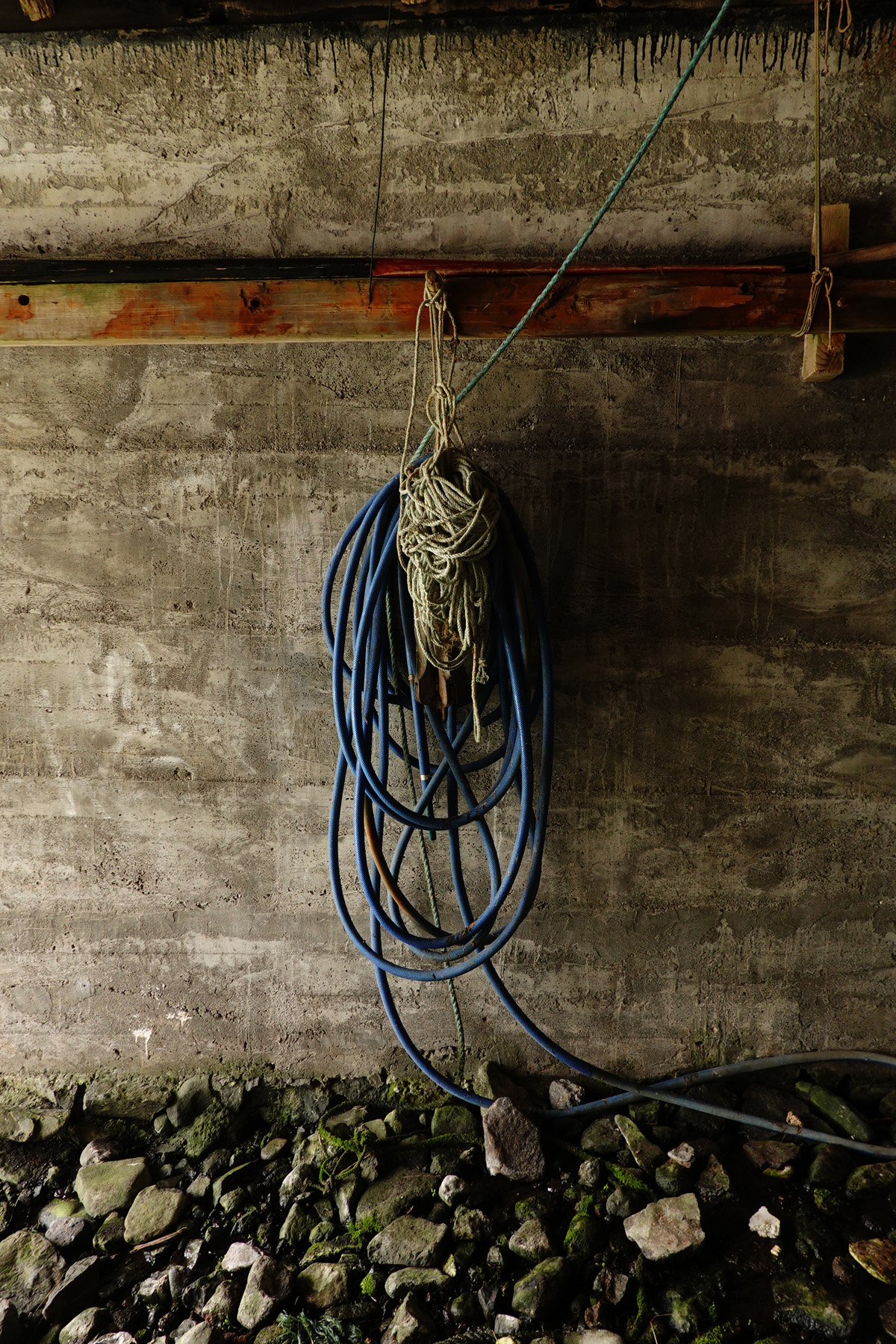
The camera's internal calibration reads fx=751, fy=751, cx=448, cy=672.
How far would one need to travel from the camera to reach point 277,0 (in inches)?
78.6

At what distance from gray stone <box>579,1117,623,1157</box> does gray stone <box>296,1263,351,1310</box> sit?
27.9 inches

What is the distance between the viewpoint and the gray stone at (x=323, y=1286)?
177 centimetres

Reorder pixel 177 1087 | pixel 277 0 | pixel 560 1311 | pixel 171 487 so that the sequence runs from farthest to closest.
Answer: pixel 177 1087
pixel 171 487
pixel 277 0
pixel 560 1311

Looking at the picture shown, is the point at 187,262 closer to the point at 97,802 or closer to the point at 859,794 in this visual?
the point at 97,802

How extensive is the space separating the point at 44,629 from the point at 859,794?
2.49 metres

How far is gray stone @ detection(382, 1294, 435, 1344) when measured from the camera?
165 centimetres

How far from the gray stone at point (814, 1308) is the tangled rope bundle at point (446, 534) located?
1.47m

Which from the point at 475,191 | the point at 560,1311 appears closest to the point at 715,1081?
the point at 560,1311

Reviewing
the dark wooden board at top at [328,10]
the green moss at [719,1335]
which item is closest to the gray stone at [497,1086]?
the green moss at [719,1335]

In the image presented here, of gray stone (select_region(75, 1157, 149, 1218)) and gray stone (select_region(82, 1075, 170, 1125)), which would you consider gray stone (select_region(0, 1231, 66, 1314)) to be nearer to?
gray stone (select_region(75, 1157, 149, 1218))

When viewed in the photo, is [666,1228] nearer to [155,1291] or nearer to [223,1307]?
[223,1307]

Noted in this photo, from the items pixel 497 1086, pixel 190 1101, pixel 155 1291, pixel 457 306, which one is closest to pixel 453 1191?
pixel 497 1086

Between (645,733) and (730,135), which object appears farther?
(645,733)

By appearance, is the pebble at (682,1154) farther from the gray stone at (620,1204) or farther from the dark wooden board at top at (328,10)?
the dark wooden board at top at (328,10)
